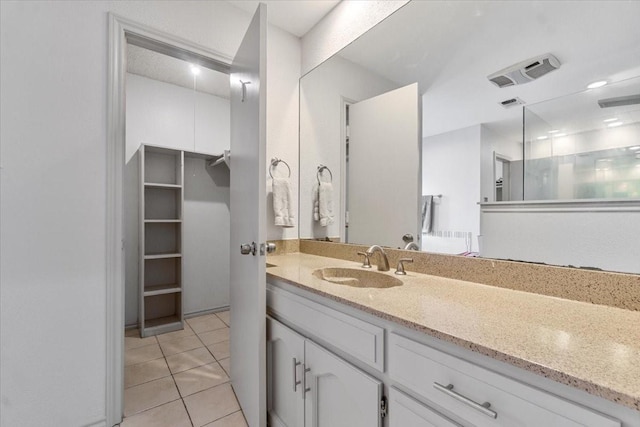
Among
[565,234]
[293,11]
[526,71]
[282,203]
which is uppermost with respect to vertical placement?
[293,11]

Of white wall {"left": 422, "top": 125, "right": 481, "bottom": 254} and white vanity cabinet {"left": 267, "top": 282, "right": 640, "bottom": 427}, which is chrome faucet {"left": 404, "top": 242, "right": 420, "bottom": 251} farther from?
white vanity cabinet {"left": 267, "top": 282, "right": 640, "bottom": 427}

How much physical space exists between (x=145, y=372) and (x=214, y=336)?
25.5 inches

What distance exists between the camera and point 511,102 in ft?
3.30

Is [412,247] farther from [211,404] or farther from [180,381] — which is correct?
[180,381]

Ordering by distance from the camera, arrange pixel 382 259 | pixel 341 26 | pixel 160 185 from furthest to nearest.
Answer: pixel 160 185, pixel 341 26, pixel 382 259

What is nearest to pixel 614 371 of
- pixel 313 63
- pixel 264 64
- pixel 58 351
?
pixel 264 64

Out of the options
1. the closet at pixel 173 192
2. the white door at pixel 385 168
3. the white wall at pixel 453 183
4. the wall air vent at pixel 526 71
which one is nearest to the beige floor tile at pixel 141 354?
the closet at pixel 173 192

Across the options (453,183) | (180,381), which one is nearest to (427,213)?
(453,183)

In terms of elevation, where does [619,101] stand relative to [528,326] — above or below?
above

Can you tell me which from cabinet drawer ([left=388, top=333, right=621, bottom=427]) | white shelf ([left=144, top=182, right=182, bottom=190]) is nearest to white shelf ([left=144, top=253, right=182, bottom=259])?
white shelf ([left=144, top=182, right=182, bottom=190])

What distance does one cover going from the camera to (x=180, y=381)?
69.4 inches

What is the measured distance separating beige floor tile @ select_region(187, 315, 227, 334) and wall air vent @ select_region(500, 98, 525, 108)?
9.13 ft

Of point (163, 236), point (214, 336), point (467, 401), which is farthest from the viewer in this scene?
point (163, 236)

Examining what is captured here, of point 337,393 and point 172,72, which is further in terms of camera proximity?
point 172,72
